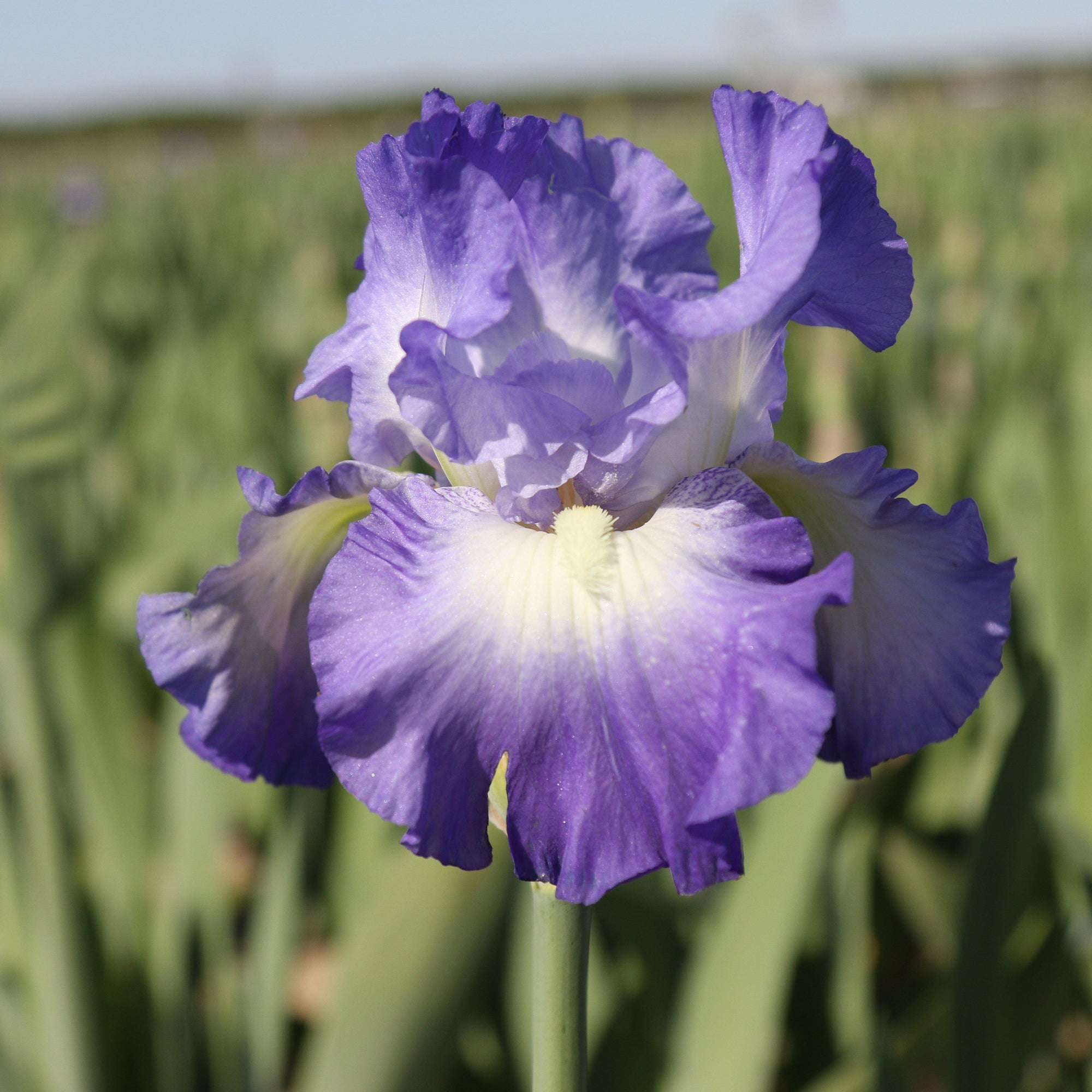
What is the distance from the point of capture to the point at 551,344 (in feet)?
1.30

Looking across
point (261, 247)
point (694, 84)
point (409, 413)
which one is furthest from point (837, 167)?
point (694, 84)

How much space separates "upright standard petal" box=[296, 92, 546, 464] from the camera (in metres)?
0.37

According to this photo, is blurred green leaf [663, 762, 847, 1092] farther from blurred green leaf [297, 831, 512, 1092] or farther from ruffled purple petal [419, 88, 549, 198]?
ruffled purple petal [419, 88, 549, 198]

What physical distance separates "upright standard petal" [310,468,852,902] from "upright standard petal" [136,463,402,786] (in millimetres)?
59

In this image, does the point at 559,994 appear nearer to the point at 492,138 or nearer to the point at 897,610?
the point at 897,610

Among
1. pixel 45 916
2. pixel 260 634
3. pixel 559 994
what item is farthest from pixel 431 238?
pixel 45 916

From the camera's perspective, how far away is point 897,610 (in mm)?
367

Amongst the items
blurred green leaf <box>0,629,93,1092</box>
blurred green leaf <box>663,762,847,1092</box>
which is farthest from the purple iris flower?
blurred green leaf <box>0,629,93,1092</box>

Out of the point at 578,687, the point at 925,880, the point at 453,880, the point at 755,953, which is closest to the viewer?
the point at 578,687

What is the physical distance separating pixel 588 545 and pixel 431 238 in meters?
0.13

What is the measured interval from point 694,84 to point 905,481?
3031cm

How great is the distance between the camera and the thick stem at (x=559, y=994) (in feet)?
1.13

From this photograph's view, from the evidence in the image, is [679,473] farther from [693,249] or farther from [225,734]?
[225,734]

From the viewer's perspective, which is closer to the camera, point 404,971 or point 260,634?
point 260,634
